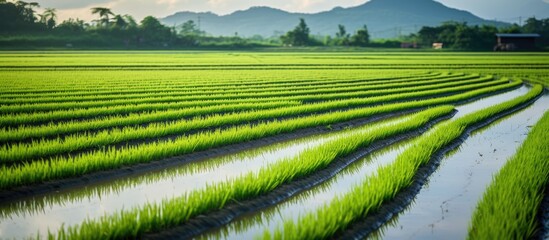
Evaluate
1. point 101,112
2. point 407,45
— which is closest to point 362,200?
point 101,112

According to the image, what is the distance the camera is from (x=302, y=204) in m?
5.10

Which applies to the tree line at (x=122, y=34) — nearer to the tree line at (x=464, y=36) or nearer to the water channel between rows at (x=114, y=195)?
the tree line at (x=464, y=36)

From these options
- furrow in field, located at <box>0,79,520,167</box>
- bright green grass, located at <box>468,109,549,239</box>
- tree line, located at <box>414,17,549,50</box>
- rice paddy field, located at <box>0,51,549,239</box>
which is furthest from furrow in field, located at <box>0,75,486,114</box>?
tree line, located at <box>414,17,549,50</box>

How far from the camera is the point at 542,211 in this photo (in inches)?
190

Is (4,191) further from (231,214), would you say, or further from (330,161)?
(330,161)

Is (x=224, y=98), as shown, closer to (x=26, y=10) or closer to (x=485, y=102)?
(x=485, y=102)

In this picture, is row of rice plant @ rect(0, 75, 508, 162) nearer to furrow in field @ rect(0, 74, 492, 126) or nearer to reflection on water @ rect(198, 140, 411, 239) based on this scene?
furrow in field @ rect(0, 74, 492, 126)

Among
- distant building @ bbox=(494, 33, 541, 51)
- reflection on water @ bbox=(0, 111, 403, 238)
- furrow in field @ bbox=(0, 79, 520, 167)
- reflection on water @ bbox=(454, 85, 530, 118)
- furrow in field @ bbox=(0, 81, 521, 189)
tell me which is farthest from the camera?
distant building @ bbox=(494, 33, 541, 51)

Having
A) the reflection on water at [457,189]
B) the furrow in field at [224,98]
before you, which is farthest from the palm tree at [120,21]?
the reflection on water at [457,189]

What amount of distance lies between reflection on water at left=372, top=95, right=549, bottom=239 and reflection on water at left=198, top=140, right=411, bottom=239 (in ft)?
2.55

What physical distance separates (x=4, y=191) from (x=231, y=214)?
2.42 m

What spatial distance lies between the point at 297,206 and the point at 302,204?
85mm

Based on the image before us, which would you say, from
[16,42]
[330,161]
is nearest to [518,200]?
[330,161]

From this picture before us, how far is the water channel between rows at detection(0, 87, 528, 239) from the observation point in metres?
4.50
